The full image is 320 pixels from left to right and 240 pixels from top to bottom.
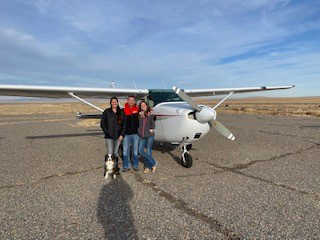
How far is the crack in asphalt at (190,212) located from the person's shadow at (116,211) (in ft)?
1.65

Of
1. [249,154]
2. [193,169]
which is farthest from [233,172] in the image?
[249,154]

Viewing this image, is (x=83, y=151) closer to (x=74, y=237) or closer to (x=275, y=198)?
(x=74, y=237)

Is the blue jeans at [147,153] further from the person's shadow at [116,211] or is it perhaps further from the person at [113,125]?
the person's shadow at [116,211]

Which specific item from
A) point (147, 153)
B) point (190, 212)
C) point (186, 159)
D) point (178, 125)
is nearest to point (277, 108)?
point (186, 159)

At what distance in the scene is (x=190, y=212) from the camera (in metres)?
3.72

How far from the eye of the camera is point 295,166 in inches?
246

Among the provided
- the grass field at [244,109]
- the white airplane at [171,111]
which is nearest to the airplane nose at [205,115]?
the white airplane at [171,111]

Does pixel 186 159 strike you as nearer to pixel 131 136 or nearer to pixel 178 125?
pixel 178 125

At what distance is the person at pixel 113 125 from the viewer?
5398 millimetres

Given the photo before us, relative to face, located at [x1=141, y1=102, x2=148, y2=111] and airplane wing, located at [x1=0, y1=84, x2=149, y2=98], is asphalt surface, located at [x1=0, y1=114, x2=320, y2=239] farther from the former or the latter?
airplane wing, located at [x1=0, y1=84, x2=149, y2=98]

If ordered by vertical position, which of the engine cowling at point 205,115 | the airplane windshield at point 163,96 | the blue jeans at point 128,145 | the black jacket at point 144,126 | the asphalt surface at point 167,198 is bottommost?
the asphalt surface at point 167,198

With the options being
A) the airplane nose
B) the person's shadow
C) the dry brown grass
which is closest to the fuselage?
the airplane nose

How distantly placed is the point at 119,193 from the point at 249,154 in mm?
4783

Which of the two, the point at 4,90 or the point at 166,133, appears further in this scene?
the point at 4,90
